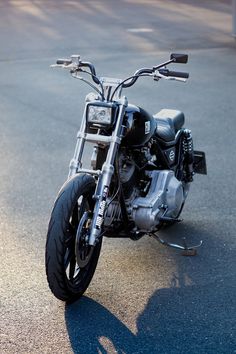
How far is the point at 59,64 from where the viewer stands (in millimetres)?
4832

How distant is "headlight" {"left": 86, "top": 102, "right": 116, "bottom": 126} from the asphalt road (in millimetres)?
1141

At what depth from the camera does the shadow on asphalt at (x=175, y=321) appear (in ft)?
13.0

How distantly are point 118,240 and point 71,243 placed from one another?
1.13m

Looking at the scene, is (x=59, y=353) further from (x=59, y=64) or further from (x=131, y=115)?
(x=59, y=64)

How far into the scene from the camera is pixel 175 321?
424cm

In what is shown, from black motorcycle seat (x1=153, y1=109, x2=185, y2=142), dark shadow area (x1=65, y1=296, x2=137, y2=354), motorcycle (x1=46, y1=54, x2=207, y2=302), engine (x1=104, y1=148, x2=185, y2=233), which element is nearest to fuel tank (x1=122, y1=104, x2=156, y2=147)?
motorcycle (x1=46, y1=54, x2=207, y2=302)

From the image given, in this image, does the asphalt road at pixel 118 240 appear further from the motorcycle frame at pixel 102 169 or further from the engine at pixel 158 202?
the motorcycle frame at pixel 102 169

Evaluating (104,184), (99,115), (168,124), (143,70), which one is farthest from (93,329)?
(168,124)

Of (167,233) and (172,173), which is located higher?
(172,173)

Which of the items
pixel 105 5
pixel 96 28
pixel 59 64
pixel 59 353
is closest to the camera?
pixel 59 353

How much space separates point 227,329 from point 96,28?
1519 centimetres

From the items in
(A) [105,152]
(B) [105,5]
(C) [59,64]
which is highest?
(C) [59,64]

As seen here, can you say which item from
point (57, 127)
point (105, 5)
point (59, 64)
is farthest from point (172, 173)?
point (105, 5)

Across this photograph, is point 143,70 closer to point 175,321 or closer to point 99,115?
point 99,115
